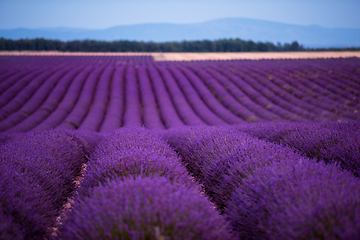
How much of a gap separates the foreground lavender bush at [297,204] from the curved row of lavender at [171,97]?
23.0ft

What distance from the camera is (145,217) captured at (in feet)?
4.80

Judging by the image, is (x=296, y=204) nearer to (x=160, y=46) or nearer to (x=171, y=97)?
(x=171, y=97)

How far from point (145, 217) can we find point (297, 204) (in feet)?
3.57

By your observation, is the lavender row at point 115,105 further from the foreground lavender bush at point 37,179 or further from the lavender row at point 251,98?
the lavender row at point 251,98

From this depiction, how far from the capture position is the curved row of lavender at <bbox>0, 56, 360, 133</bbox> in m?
9.81

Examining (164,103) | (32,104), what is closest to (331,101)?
(164,103)

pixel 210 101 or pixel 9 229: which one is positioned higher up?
pixel 210 101

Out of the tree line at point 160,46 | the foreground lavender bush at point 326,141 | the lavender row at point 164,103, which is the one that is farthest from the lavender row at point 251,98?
the tree line at point 160,46

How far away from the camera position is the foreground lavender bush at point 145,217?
1.40 m

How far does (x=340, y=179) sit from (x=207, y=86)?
13.2 m

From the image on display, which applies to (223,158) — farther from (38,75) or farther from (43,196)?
(38,75)

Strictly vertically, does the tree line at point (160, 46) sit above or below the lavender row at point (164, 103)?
above

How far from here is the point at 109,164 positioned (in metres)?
2.30

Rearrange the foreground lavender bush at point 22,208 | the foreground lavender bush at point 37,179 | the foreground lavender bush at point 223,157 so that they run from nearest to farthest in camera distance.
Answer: the foreground lavender bush at point 22,208 < the foreground lavender bush at point 37,179 < the foreground lavender bush at point 223,157
